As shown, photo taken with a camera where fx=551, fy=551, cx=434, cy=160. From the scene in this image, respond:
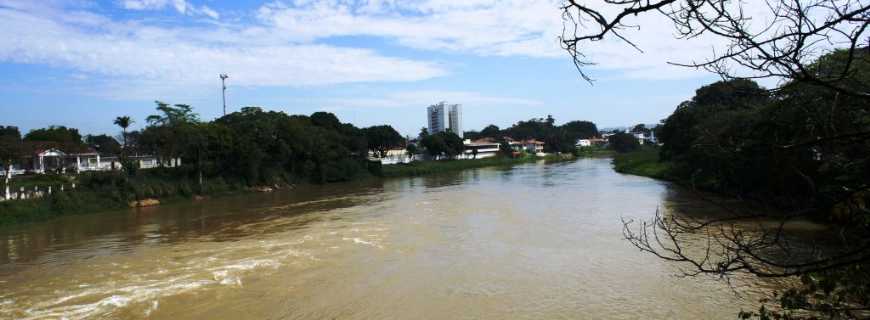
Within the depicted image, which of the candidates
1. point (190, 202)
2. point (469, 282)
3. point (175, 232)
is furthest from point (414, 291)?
point (190, 202)

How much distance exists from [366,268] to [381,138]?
120 feet

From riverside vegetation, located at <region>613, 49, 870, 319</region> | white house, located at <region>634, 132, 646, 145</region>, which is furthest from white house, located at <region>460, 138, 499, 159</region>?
riverside vegetation, located at <region>613, 49, 870, 319</region>

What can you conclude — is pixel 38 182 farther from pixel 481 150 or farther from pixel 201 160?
pixel 481 150

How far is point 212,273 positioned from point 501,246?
17.1ft

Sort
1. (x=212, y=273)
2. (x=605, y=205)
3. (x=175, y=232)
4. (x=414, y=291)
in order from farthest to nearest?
(x=605, y=205), (x=175, y=232), (x=212, y=273), (x=414, y=291)

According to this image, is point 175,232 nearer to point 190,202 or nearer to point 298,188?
point 190,202

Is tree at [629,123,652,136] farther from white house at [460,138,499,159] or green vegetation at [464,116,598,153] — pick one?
white house at [460,138,499,159]

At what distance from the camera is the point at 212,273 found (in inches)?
358

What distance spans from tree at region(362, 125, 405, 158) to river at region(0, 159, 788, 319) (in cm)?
2795

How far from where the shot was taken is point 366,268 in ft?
30.1

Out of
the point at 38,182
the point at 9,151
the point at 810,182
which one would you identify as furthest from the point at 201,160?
the point at 810,182

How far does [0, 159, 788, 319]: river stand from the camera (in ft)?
23.0

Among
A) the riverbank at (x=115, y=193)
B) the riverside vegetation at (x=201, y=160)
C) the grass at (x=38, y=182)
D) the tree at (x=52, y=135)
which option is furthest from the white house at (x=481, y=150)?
the grass at (x=38, y=182)

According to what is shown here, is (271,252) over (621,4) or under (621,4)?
under
